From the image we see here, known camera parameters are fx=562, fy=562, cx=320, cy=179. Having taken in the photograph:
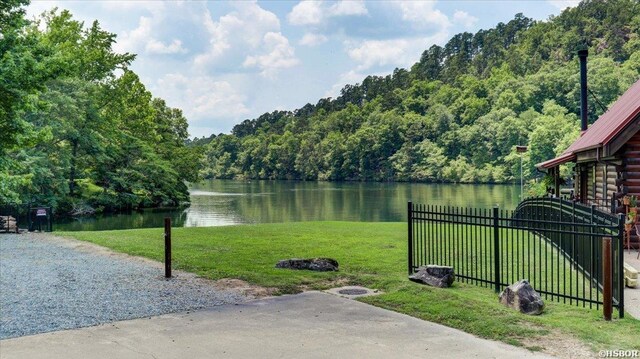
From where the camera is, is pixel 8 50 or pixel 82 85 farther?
pixel 82 85

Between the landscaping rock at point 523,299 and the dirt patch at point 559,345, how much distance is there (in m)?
1.00

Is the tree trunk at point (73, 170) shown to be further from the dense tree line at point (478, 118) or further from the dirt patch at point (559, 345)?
the dense tree line at point (478, 118)

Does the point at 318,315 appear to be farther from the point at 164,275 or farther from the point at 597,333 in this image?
the point at 164,275

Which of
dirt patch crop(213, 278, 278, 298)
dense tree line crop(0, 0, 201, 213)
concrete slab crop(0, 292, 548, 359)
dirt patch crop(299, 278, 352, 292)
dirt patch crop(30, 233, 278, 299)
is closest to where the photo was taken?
concrete slab crop(0, 292, 548, 359)

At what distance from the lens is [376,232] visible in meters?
21.5

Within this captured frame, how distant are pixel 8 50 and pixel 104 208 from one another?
122ft

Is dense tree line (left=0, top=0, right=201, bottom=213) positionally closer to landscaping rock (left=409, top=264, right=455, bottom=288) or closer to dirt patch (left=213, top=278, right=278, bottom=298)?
dirt patch (left=213, top=278, right=278, bottom=298)

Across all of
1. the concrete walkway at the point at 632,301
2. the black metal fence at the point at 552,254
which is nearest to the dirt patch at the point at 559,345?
the black metal fence at the point at 552,254

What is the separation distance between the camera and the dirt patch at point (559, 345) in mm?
6797

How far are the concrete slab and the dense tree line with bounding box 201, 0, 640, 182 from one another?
233 feet

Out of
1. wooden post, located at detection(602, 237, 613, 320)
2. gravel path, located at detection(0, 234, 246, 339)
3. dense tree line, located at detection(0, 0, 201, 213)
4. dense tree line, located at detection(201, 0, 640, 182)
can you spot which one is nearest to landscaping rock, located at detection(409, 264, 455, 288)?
wooden post, located at detection(602, 237, 613, 320)

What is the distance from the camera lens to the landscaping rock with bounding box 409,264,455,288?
417 inches

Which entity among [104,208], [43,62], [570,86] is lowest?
[104,208]

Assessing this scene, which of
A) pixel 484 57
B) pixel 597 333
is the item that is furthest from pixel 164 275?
pixel 484 57
